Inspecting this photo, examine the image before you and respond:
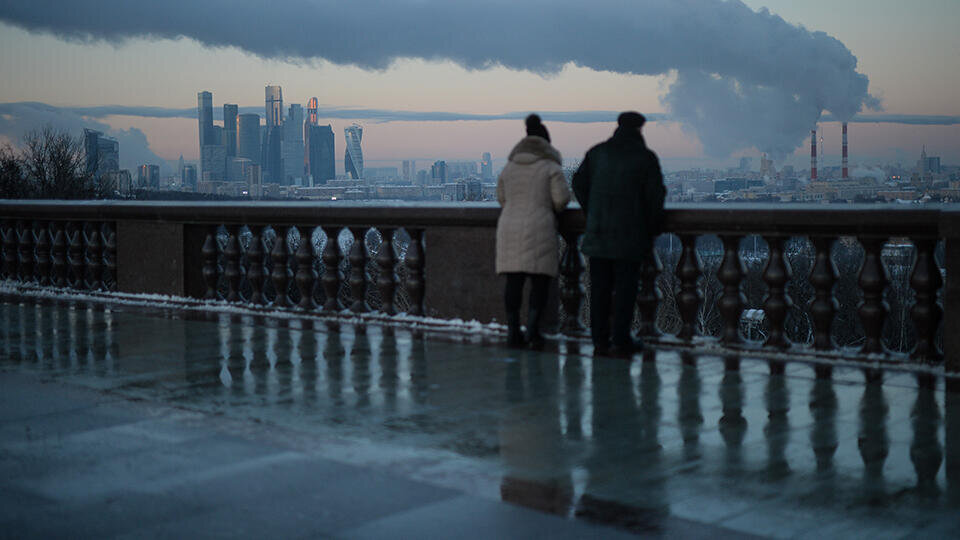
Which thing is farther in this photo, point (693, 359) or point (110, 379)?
point (693, 359)

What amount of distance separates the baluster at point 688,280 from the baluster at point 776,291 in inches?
23.4

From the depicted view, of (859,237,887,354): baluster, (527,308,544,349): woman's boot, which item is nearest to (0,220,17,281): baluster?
(527,308,544,349): woman's boot

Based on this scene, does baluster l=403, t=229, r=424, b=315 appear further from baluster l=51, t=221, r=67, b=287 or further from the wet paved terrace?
baluster l=51, t=221, r=67, b=287

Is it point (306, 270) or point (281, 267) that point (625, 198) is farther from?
point (281, 267)

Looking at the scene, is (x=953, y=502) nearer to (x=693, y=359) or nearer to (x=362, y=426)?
(x=362, y=426)

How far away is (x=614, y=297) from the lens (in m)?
8.43

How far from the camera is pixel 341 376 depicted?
7242 mm

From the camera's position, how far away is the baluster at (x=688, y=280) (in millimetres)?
8602

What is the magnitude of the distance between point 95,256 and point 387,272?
4.46 metres

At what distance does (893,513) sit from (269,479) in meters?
2.41

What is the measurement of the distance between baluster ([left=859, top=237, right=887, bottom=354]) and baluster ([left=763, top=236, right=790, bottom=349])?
0.58 m

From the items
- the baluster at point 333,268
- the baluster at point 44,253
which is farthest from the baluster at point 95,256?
the baluster at point 333,268

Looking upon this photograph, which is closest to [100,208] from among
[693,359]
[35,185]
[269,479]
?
[693,359]

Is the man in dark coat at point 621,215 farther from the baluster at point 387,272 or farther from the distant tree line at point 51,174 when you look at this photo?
the distant tree line at point 51,174
